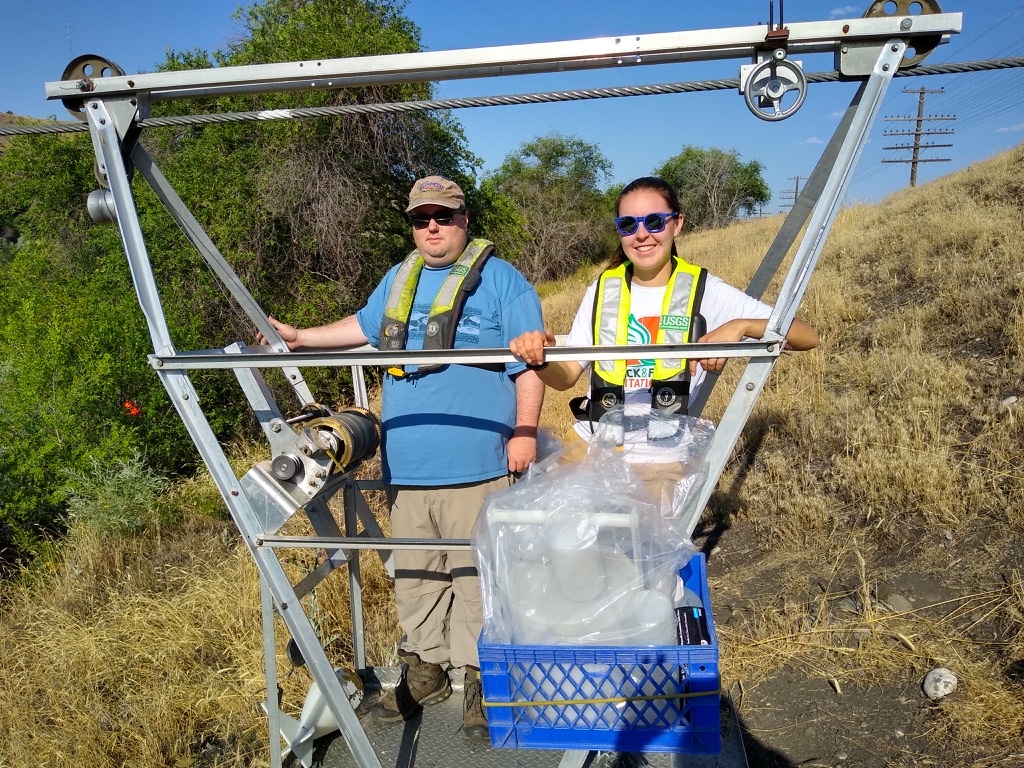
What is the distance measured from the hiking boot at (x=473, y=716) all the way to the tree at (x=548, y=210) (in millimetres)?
9887

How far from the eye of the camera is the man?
2848 millimetres

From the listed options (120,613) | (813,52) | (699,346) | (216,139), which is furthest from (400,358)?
(216,139)

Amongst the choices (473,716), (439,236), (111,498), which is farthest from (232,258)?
(473,716)

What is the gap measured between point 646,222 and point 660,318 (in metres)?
0.36

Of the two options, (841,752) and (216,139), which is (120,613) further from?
(216,139)

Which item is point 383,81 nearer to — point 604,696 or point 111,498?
point 604,696

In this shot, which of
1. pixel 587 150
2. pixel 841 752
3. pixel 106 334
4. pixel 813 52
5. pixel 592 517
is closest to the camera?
pixel 592 517

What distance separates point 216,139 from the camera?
10117 mm

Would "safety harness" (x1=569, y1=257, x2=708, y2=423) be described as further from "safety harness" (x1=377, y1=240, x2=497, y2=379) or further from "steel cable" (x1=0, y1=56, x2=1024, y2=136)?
"steel cable" (x1=0, y1=56, x2=1024, y2=136)

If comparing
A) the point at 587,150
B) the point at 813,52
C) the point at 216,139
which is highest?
the point at 587,150

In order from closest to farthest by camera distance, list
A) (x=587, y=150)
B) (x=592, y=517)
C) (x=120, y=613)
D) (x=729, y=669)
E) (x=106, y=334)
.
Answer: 1. (x=592, y=517)
2. (x=729, y=669)
3. (x=120, y=613)
4. (x=106, y=334)
5. (x=587, y=150)

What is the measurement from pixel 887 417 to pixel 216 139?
9.07m

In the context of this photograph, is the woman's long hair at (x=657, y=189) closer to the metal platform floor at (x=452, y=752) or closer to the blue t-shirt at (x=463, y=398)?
the blue t-shirt at (x=463, y=398)

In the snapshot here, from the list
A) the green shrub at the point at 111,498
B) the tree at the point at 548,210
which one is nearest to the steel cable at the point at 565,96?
the green shrub at the point at 111,498
